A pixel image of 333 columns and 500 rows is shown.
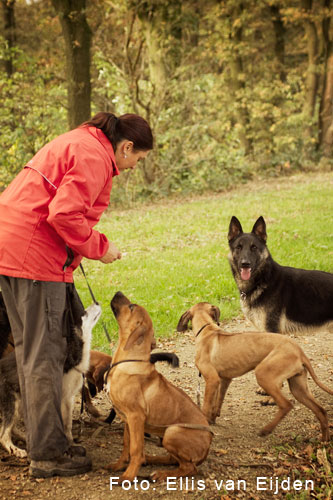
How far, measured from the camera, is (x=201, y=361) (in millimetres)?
4961

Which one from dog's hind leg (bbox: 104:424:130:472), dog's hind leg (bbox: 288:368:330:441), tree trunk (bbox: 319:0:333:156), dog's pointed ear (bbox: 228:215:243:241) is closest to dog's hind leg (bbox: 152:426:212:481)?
dog's hind leg (bbox: 104:424:130:472)

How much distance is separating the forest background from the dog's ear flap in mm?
13758

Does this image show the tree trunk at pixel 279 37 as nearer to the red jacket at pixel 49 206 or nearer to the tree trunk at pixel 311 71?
the tree trunk at pixel 311 71

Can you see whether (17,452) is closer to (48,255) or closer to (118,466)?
(118,466)

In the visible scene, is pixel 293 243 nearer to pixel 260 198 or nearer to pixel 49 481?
pixel 260 198

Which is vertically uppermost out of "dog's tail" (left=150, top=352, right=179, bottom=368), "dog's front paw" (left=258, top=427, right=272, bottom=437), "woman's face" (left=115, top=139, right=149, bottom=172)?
"woman's face" (left=115, top=139, right=149, bottom=172)

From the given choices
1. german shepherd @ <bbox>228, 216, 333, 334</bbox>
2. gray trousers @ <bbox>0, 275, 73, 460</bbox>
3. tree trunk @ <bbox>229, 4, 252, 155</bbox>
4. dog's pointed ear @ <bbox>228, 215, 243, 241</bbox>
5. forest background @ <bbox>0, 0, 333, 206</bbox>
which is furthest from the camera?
tree trunk @ <bbox>229, 4, 252, 155</bbox>

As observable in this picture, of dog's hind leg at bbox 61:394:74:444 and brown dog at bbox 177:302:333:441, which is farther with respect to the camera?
brown dog at bbox 177:302:333:441

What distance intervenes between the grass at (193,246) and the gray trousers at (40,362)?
123 inches

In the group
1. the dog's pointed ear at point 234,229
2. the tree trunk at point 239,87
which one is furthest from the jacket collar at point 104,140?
the tree trunk at point 239,87

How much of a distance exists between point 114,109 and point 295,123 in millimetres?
9979

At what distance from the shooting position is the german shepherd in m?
5.95

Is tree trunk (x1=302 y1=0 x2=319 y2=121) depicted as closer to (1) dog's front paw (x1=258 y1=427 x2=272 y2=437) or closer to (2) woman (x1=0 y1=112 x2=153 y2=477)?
(1) dog's front paw (x1=258 y1=427 x2=272 y2=437)

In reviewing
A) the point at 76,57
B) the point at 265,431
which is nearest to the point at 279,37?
the point at 76,57
